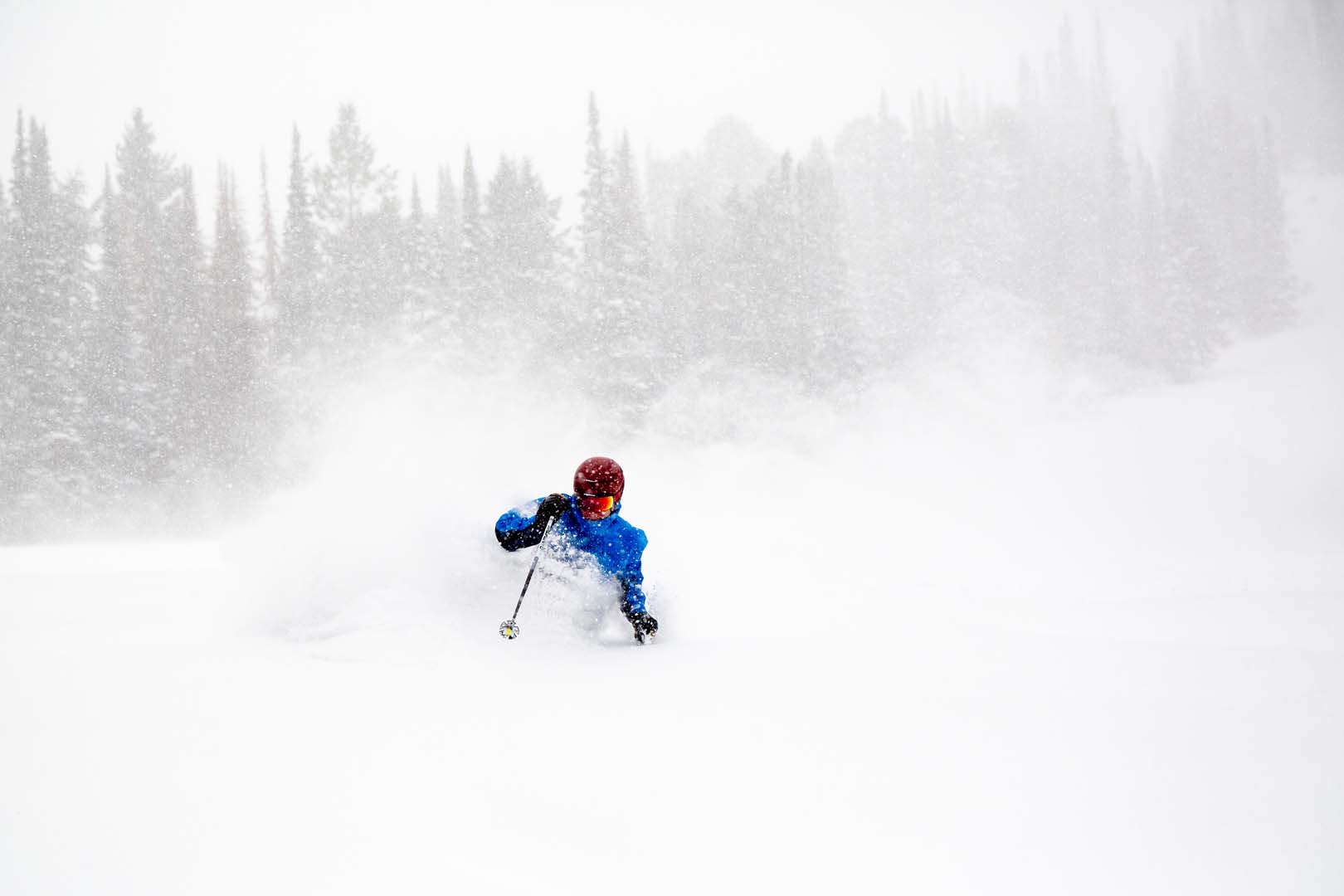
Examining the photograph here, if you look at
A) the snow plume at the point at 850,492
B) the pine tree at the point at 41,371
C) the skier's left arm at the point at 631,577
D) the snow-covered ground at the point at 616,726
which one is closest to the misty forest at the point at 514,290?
the pine tree at the point at 41,371

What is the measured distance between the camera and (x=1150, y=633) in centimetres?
553

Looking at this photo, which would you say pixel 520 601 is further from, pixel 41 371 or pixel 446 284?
pixel 41 371

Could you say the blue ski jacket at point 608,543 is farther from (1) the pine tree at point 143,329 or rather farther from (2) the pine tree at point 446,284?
(1) the pine tree at point 143,329

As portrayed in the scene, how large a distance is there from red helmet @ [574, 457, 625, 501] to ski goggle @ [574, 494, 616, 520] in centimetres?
2

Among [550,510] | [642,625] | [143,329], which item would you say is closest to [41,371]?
[143,329]

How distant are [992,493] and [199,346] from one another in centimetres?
2902

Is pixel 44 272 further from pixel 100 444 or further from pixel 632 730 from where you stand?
pixel 632 730

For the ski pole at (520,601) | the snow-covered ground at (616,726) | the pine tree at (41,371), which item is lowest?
the snow-covered ground at (616,726)

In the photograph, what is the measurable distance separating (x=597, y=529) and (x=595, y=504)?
0.21 metres

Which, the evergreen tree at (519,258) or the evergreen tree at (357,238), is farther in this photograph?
the evergreen tree at (519,258)

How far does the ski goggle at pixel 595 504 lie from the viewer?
189 inches

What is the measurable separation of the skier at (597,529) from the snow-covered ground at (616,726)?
278 mm

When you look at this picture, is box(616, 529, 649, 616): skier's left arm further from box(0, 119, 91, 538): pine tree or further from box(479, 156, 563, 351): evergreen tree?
box(0, 119, 91, 538): pine tree

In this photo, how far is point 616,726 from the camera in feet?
10.1
